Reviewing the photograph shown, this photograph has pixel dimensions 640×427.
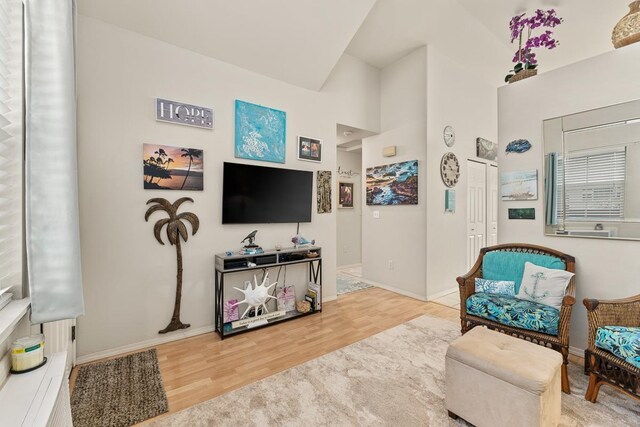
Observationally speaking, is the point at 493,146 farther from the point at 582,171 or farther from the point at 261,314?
the point at 261,314

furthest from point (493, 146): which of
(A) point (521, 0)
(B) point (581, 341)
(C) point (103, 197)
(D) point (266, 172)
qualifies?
(C) point (103, 197)

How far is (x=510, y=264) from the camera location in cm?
266

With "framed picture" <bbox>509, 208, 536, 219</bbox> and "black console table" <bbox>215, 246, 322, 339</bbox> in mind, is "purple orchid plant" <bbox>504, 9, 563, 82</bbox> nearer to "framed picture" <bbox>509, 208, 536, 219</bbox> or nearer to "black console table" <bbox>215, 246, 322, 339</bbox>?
"framed picture" <bbox>509, 208, 536, 219</bbox>

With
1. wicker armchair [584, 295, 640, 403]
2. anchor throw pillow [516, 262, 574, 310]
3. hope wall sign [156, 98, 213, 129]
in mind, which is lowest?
wicker armchair [584, 295, 640, 403]

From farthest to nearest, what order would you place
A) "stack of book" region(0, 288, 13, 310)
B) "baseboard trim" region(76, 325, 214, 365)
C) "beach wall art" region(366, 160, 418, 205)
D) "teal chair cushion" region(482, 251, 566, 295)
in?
1. "beach wall art" region(366, 160, 418, 205)
2. "teal chair cushion" region(482, 251, 566, 295)
3. "baseboard trim" region(76, 325, 214, 365)
4. "stack of book" region(0, 288, 13, 310)

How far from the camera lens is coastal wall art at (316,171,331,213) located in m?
3.80

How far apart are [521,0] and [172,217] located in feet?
15.4

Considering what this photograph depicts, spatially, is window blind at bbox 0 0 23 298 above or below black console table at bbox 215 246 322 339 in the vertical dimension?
above

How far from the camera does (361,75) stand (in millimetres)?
4375

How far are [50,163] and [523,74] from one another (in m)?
3.90

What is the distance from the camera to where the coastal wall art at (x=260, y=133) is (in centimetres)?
311

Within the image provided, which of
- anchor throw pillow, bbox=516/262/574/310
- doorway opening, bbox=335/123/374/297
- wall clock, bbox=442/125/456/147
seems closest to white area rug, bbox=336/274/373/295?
doorway opening, bbox=335/123/374/297

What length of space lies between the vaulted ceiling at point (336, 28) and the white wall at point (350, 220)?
2.19 meters

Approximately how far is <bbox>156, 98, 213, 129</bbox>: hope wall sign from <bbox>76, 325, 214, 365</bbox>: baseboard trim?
212cm
